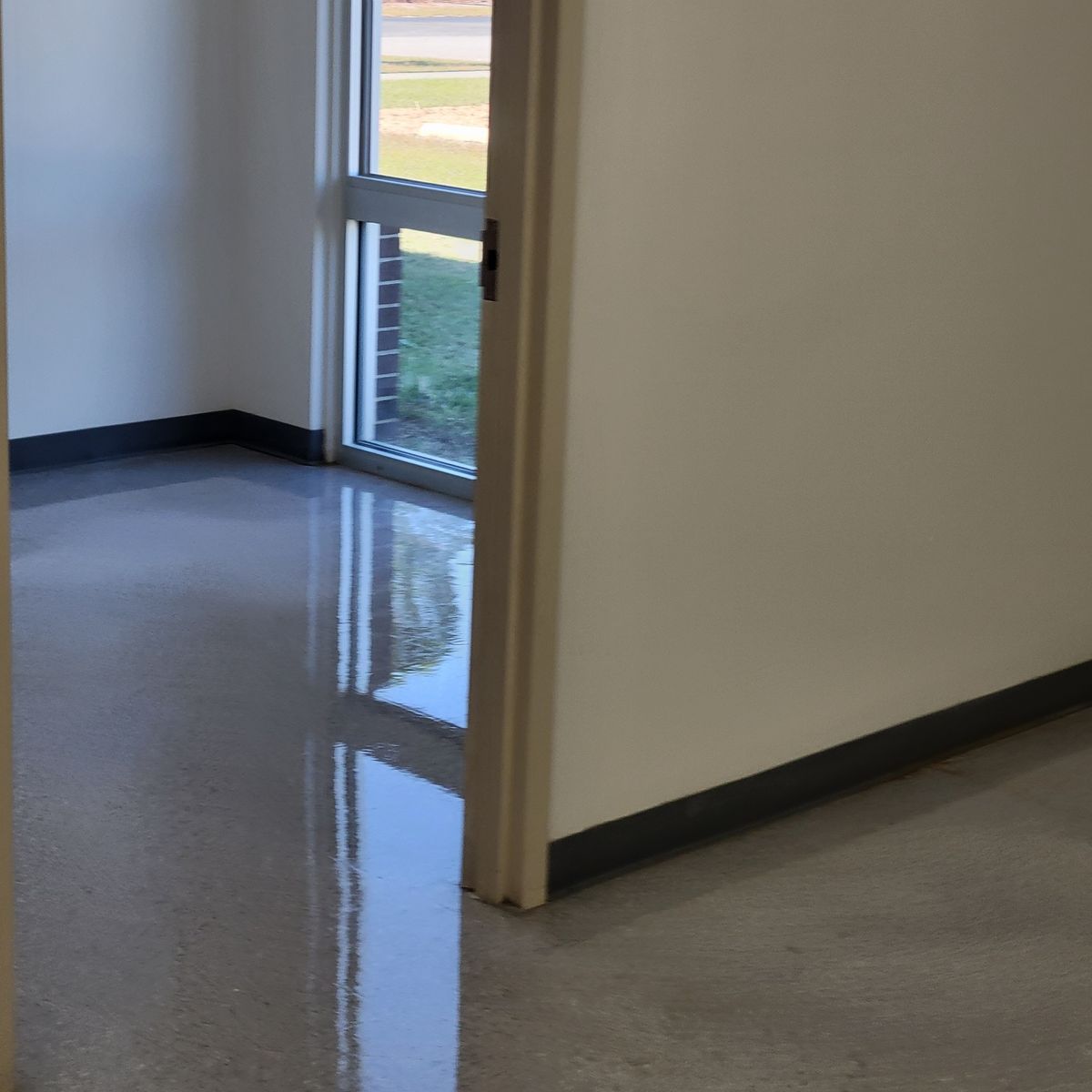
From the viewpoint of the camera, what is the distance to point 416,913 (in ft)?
8.36

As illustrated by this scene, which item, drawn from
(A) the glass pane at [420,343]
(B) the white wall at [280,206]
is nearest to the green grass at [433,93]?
(B) the white wall at [280,206]

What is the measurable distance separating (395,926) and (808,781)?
92cm

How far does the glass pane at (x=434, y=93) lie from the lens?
4.81 metres

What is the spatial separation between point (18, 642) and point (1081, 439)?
2.47 meters

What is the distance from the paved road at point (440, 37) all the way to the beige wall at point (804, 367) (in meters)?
2.09

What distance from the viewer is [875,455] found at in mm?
2969

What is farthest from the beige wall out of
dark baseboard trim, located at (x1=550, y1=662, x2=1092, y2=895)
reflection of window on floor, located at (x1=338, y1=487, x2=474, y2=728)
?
reflection of window on floor, located at (x1=338, y1=487, x2=474, y2=728)

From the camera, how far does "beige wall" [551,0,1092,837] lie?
2.49 meters

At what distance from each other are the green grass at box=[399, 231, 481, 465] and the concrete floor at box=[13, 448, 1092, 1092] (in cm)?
142

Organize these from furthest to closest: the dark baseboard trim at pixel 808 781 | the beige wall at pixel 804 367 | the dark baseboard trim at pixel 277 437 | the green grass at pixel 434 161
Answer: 1. the dark baseboard trim at pixel 277 437
2. the green grass at pixel 434 161
3. the dark baseboard trim at pixel 808 781
4. the beige wall at pixel 804 367


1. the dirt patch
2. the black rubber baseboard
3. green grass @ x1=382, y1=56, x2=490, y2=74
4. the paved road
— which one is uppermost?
the paved road

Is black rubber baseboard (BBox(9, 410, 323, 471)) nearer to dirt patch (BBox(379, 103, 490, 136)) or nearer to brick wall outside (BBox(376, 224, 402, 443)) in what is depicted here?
brick wall outside (BBox(376, 224, 402, 443))

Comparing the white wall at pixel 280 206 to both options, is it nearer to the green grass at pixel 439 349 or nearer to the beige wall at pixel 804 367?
the green grass at pixel 439 349

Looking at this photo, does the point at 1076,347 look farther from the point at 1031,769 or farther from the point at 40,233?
the point at 40,233
